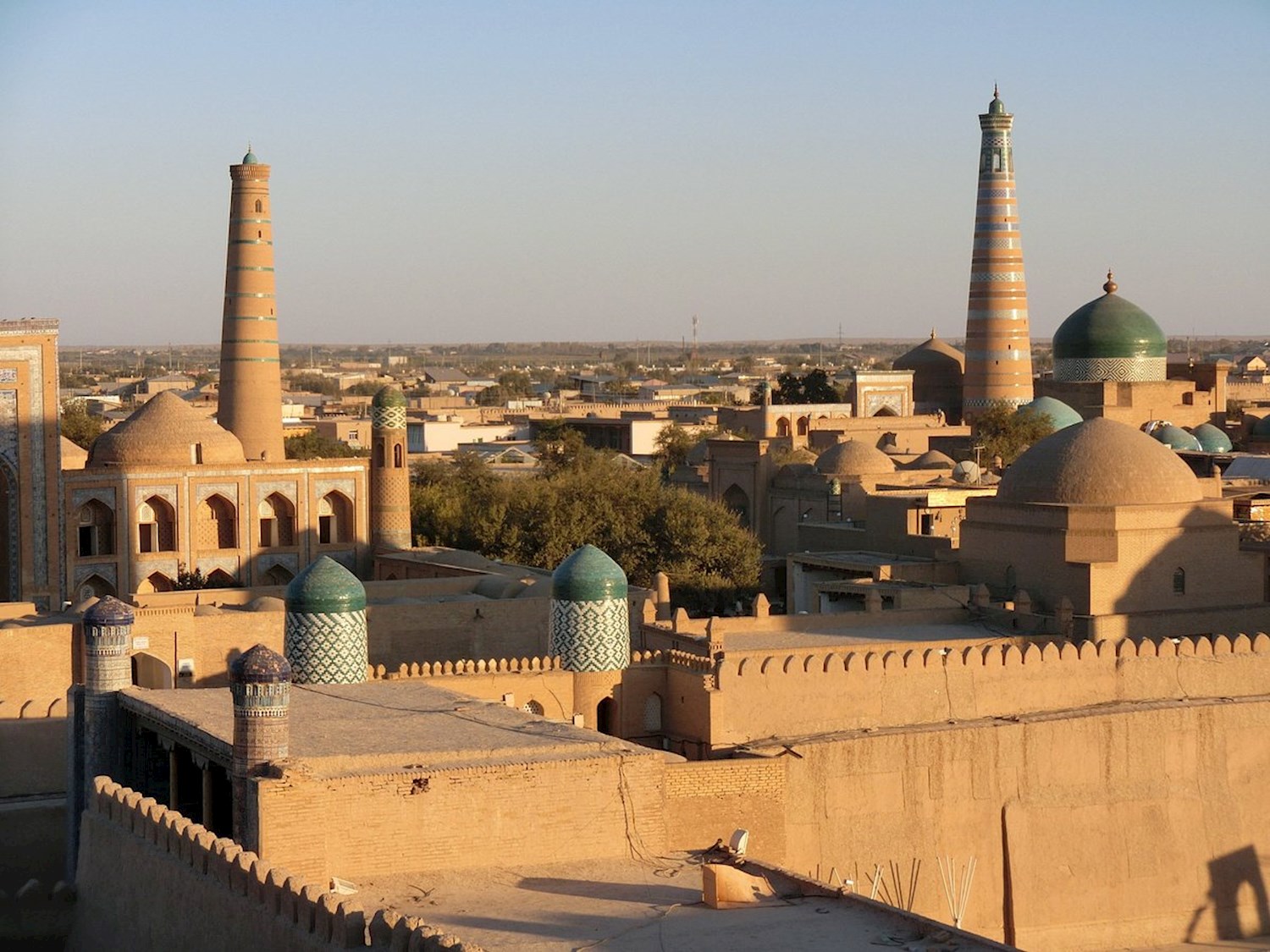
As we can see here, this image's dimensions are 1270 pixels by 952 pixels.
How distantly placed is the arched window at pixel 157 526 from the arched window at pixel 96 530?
0.43 m

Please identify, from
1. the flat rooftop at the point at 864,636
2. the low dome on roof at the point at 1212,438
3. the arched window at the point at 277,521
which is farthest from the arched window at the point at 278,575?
the low dome on roof at the point at 1212,438

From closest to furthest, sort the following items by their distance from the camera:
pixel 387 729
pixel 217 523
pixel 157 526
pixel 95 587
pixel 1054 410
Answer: pixel 387 729 → pixel 95 587 → pixel 157 526 → pixel 217 523 → pixel 1054 410

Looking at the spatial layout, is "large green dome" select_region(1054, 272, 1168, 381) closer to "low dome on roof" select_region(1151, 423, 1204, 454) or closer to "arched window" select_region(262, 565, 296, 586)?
"low dome on roof" select_region(1151, 423, 1204, 454)

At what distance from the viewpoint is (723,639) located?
75.8 feet

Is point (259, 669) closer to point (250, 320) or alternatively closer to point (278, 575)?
point (278, 575)

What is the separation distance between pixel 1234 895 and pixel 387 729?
8.55 meters

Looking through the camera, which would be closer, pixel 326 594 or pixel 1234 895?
pixel 326 594

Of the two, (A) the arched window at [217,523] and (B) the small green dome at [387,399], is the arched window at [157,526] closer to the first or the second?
(A) the arched window at [217,523]

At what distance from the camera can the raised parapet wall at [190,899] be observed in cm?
1199

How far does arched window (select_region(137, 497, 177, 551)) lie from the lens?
3319 centimetres

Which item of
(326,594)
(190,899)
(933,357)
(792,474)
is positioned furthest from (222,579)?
(933,357)

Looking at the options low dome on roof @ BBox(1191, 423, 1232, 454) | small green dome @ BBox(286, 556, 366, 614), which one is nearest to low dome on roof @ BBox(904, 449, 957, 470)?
low dome on roof @ BBox(1191, 423, 1232, 454)

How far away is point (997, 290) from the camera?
51.8 metres

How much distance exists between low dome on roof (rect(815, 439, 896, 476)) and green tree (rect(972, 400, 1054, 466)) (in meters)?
7.28
